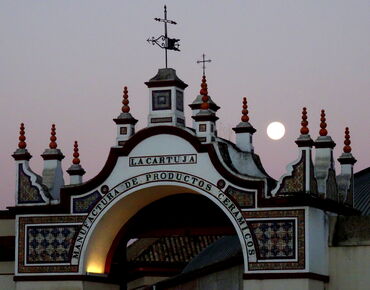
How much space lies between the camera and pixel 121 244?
1850 inches

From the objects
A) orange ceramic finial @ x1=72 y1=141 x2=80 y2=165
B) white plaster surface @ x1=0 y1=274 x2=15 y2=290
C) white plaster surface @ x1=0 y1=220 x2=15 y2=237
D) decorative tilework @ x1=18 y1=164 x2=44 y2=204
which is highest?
orange ceramic finial @ x1=72 y1=141 x2=80 y2=165

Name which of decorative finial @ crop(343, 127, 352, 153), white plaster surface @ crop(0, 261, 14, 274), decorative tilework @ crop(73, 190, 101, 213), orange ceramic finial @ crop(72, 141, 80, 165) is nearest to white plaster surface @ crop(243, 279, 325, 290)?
decorative finial @ crop(343, 127, 352, 153)

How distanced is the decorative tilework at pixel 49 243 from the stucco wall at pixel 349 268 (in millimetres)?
6664

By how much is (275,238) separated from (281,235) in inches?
6.8

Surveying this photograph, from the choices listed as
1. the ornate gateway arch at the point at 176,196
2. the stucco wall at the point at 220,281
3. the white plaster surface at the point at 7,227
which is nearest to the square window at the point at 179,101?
the ornate gateway arch at the point at 176,196

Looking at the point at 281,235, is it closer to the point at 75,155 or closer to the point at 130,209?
the point at 130,209

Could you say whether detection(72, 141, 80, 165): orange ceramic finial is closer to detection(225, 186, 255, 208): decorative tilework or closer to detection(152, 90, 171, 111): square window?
detection(152, 90, 171, 111): square window

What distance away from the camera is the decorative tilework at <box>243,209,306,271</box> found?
42.8 m

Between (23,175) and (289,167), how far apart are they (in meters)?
7.34

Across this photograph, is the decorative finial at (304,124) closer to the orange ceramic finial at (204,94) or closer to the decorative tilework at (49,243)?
the orange ceramic finial at (204,94)

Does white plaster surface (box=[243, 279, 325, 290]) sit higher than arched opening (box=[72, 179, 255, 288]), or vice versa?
arched opening (box=[72, 179, 255, 288])

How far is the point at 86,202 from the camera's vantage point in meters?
45.3

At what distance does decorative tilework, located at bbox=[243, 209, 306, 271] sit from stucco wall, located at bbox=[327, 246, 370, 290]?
1240mm

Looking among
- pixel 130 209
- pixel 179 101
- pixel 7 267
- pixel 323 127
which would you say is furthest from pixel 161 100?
pixel 7 267
